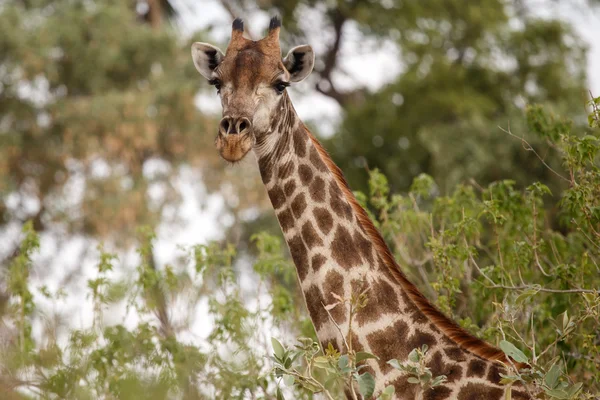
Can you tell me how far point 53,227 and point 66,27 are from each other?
533 cm

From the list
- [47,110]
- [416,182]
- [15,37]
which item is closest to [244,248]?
[47,110]

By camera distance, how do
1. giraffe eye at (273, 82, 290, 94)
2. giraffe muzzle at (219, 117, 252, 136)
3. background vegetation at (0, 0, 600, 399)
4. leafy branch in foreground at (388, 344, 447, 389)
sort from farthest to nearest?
1. background vegetation at (0, 0, 600, 399)
2. giraffe eye at (273, 82, 290, 94)
3. giraffe muzzle at (219, 117, 252, 136)
4. leafy branch in foreground at (388, 344, 447, 389)

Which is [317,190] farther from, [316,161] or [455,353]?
[455,353]

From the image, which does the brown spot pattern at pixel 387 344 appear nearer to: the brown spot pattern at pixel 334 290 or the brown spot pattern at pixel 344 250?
the brown spot pattern at pixel 334 290

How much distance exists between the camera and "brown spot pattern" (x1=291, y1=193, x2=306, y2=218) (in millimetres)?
6590

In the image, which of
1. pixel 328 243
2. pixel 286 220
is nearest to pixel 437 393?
pixel 328 243

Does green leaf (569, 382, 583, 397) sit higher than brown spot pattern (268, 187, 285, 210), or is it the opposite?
brown spot pattern (268, 187, 285, 210)

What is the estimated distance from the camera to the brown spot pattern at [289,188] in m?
6.67

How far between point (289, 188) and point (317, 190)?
0.20 meters

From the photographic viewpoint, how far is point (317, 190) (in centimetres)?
667

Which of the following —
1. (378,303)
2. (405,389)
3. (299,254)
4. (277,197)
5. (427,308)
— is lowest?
(405,389)

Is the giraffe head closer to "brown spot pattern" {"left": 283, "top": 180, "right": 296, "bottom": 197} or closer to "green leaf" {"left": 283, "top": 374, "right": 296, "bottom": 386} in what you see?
"brown spot pattern" {"left": 283, "top": 180, "right": 296, "bottom": 197}

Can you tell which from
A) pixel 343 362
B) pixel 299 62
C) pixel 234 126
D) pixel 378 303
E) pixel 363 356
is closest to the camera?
pixel 343 362

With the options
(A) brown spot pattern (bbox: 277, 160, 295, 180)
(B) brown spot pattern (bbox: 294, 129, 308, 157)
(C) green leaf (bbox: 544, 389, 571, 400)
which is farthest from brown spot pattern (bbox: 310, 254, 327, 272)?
(C) green leaf (bbox: 544, 389, 571, 400)
